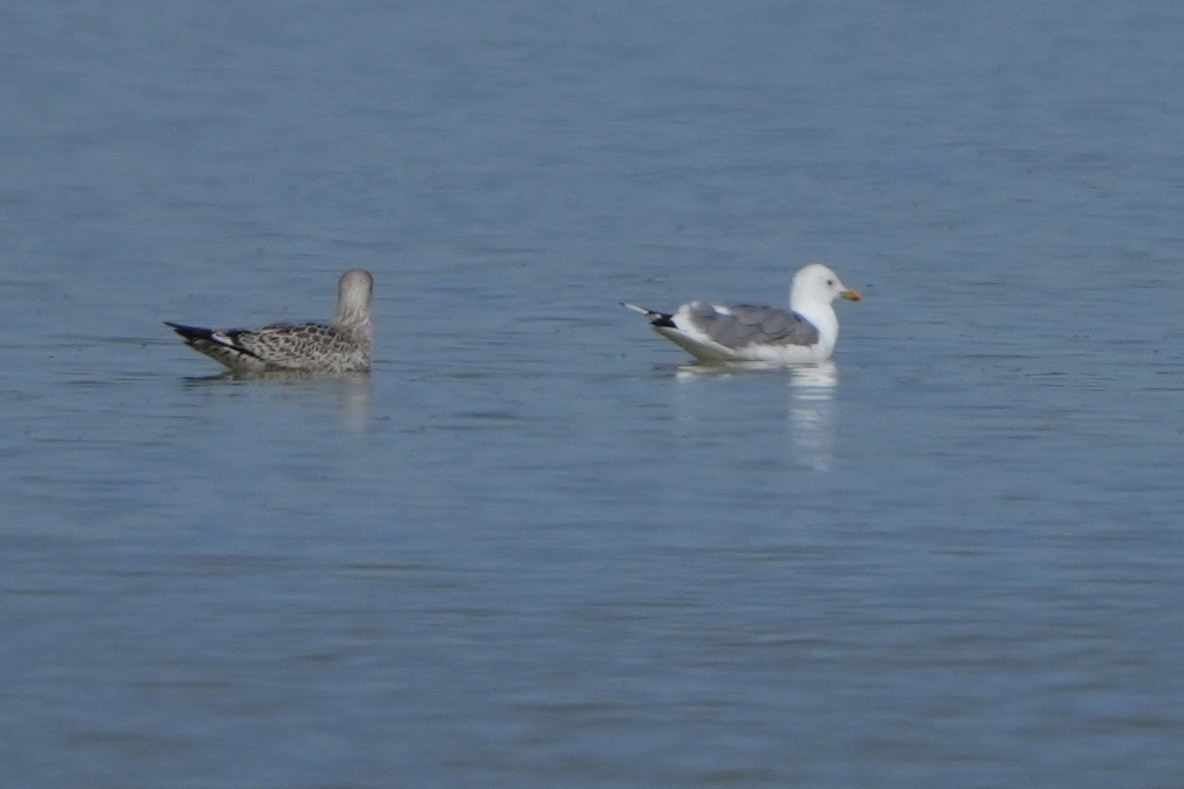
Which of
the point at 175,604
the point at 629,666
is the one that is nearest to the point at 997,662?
the point at 629,666

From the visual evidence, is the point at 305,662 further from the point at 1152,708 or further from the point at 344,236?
the point at 344,236

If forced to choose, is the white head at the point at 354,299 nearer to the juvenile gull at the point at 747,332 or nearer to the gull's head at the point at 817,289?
the juvenile gull at the point at 747,332

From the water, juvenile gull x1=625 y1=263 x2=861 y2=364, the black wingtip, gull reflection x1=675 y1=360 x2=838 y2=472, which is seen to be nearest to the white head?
the water

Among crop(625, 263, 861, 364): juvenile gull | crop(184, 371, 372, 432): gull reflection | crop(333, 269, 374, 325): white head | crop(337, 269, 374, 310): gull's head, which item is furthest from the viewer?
crop(625, 263, 861, 364): juvenile gull

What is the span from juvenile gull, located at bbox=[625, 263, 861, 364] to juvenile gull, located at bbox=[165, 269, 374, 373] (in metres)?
1.51

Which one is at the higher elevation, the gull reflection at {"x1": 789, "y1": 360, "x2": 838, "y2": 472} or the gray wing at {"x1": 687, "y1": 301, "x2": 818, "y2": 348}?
the gray wing at {"x1": 687, "y1": 301, "x2": 818, "y2": 348}

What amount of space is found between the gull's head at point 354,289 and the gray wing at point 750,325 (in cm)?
174

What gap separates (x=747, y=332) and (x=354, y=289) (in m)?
2.15

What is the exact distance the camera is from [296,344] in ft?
47.3

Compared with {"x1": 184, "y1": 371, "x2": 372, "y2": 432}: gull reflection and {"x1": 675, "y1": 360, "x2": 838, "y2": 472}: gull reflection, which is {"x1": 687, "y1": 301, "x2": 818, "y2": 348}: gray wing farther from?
{"x1": 184, "y1": 371, "x2": 372, "y2": 432}: gull reflection

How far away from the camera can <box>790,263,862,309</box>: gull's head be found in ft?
51.8

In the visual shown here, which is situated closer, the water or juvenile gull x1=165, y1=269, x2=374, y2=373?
the water

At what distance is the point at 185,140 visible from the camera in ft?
84.1

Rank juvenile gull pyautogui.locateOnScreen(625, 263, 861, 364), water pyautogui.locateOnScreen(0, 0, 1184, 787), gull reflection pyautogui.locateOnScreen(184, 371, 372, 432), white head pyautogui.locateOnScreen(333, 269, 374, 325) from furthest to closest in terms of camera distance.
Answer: juvenile gull pyautogui.locateOnScreen(625, 263, 861, 364) < white head pyautogui.locateOnScreen(333, 269, 374, 325) < gull reflection pyautogui.locateOnScreen(184, 371, 372, 432) < water pyautogui.locateOnScreen(0, 0, 1184, 787)
